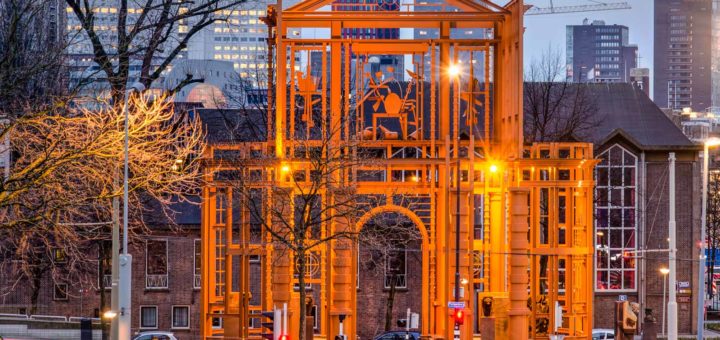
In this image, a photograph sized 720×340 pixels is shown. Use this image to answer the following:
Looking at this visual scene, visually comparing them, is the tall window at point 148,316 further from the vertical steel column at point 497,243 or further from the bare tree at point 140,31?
the vertical steel column at point 497,243

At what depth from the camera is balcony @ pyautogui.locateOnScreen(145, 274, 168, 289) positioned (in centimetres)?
5697

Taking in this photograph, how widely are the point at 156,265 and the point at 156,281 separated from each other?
0.69 metres

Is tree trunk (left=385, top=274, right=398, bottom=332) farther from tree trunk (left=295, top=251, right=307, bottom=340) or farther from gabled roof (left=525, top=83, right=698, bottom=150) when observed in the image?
tree trunk (left=295, top=251, right=307, bottom=340)

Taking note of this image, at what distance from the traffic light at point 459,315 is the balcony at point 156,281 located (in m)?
28.2

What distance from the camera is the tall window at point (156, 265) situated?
56969 mm

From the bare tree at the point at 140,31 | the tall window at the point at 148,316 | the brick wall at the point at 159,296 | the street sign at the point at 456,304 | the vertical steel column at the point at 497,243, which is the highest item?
the bare tree at the point at 140,31

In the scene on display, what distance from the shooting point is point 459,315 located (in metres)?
30.8

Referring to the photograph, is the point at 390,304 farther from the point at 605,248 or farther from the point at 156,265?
the point at 156,265

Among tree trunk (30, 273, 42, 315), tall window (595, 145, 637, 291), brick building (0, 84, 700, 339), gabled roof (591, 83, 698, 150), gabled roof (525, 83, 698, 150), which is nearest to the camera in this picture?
tree trunk (30, 273, 42, 315)

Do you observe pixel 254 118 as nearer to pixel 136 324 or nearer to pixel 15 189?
pixel 136 324

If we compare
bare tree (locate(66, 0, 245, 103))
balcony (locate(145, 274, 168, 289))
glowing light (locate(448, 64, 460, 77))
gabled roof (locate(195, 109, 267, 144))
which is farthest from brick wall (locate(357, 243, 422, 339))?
glowing light (locate(448, 64, 460, 77))

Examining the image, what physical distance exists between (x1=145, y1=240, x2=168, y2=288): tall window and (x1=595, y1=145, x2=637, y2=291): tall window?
19.3 meters

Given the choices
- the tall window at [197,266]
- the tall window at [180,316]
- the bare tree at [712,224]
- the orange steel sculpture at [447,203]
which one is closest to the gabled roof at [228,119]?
the tall window at [197,266]

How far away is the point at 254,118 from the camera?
6000 cm
